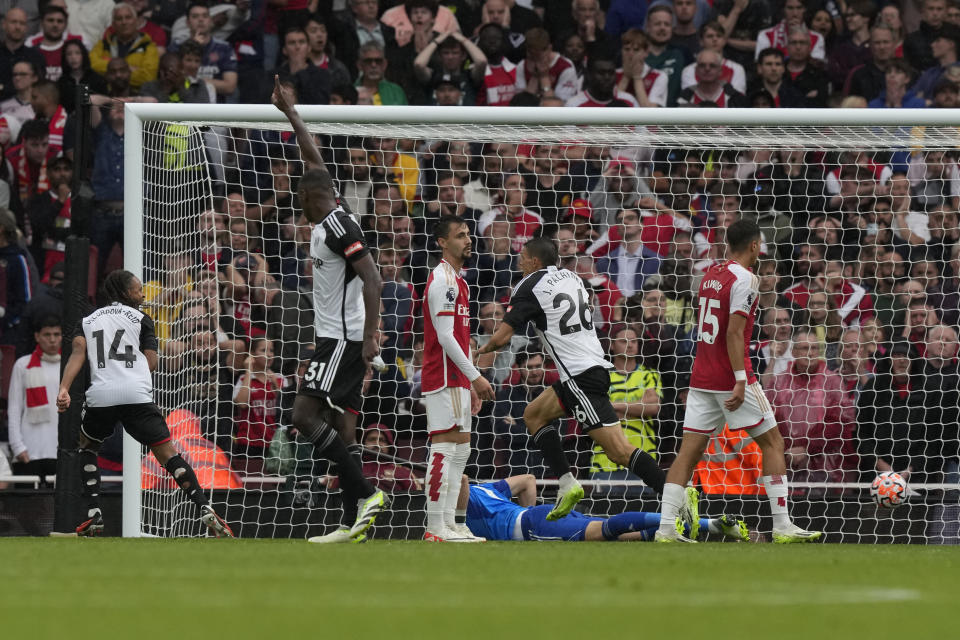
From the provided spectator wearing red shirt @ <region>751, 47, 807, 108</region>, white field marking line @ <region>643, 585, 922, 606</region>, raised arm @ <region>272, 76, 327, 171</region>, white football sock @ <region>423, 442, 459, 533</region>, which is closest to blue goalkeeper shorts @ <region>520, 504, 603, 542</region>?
white football sock @ <region>423, 442, 459, 533</region>

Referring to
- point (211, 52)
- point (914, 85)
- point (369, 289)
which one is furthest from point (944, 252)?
point (211, 52)

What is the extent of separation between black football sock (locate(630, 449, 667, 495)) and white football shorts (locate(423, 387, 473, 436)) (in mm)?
1220

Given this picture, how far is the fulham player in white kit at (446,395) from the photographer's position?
28.5ft

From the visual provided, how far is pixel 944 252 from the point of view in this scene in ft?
39.5

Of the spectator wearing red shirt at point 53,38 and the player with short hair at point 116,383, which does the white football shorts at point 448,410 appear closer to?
the player with short hair at point 116,383

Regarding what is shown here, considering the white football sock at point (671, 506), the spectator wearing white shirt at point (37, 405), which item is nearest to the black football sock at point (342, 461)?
the white football sock at point (671, 506)

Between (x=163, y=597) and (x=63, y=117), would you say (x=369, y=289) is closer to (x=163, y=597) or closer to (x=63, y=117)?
(x=163, y=597)

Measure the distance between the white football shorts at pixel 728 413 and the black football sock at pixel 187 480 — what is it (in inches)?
128

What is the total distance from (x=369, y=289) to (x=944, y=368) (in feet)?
19.5

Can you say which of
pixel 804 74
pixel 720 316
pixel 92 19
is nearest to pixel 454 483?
pixel 720 316

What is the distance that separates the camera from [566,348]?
9.50 m

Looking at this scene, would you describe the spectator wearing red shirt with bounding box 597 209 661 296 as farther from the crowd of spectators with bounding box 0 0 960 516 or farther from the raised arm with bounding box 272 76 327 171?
the raised arm with bounding box 272 76 327 171

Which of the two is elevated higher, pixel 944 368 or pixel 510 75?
pixel 510 75

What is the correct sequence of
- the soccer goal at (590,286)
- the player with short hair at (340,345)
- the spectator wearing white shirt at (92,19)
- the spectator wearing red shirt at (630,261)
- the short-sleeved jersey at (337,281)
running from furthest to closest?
the spectator wearing white shirt at (92,19) → the spectator wearing red shirt at (630,261) → the soccer goal at (590,286) → the short-sleeved jersey at (337,281) → the player with short hair at (340,345)
